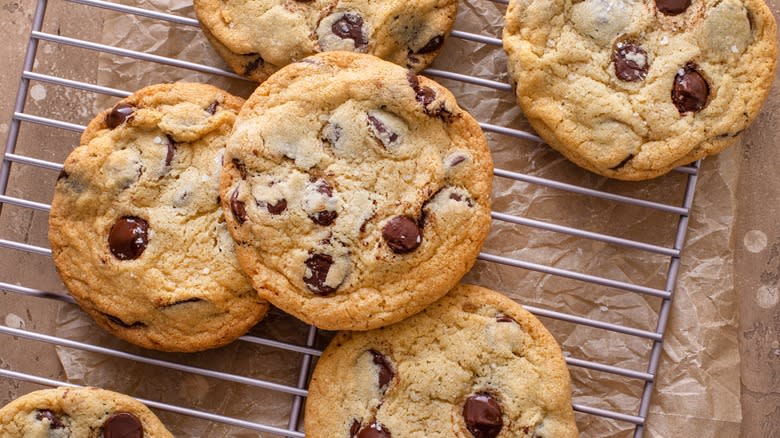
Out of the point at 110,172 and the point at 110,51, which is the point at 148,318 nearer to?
the point at 110,172

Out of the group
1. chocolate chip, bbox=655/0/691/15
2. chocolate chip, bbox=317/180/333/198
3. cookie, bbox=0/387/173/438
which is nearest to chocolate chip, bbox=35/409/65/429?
cookie, bbox=0/387/173/438

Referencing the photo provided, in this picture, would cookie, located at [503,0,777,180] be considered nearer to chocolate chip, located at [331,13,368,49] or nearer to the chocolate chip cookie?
chocolate chip, located at [331,13,368,49]

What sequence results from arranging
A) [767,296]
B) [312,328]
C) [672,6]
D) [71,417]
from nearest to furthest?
[71,417] → [672,6] → [312,328] → [767,296]

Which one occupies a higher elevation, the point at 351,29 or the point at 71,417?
the point at 351,29

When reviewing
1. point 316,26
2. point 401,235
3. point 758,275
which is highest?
point 316,26

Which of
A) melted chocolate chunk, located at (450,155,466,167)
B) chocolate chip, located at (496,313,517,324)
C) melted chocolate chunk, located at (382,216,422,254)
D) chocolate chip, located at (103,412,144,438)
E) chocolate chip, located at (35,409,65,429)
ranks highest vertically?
melted chocolate chunk, located at (450,155,466,167)

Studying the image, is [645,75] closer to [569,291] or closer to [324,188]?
[569,291]

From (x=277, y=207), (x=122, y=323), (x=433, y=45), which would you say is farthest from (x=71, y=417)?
(x=433, y=45)
